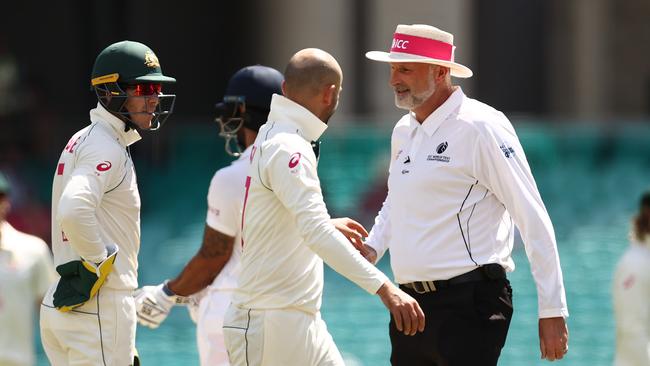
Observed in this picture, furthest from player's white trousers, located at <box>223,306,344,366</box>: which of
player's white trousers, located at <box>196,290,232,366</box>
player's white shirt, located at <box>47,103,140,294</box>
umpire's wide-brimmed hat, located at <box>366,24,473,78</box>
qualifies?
umpire's wide-brimmed hat, located at <box>366,24,473,78</box>

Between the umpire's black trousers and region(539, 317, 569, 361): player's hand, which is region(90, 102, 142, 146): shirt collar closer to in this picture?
the umpire's black trousers

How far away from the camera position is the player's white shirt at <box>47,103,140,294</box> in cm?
429

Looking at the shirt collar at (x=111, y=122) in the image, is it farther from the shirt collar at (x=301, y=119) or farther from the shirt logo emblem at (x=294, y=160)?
the shirt logo emblem at (x=294, y=160)

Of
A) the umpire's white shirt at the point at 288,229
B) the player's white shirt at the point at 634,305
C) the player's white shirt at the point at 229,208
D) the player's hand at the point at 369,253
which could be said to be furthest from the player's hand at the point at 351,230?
the player's white shirt at the point at 634,305

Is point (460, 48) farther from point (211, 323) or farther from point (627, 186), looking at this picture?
point (211, 323)

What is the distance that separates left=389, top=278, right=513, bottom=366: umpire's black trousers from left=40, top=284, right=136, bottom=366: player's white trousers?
110cm

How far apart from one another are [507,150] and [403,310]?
725 mm

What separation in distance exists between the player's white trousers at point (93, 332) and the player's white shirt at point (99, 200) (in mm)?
75

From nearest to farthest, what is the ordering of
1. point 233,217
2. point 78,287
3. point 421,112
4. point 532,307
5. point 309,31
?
point 78,287 < point 421,112 < point 233,217 < point 532,307 < point 309,31

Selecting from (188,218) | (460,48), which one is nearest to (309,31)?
(460,48)

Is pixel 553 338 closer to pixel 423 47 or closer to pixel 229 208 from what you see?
pixel 423 47

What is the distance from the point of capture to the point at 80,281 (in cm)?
440

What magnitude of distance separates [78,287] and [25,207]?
8.17 metres

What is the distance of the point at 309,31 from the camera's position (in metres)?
13.3
